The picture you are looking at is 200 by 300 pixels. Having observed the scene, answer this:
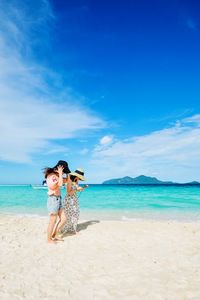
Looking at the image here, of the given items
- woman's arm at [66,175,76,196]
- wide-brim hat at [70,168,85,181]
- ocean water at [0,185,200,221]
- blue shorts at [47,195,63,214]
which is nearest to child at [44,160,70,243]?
blue shorts at [47,195,63,214]

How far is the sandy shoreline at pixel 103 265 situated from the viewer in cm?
457

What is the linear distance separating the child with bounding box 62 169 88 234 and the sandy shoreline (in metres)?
0.44

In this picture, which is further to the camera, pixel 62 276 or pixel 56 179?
pixel 56 179

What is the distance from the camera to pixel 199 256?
6.50 meters

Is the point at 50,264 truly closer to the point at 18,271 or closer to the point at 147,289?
the point at 18,271

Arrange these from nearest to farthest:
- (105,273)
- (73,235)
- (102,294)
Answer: (102,294), (105,273), (73,235)

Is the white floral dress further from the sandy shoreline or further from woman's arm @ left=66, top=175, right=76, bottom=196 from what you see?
the sandy shoreline

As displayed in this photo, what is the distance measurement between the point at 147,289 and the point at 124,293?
397 mm

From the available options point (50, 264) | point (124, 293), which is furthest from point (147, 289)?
point (50, 264)

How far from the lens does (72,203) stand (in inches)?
341

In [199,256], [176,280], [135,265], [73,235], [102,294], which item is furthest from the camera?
[73,235]

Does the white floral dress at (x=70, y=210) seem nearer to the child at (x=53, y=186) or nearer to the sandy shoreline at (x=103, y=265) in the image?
the sandy shoreline at (x=103, y=265)

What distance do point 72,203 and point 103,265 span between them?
10.0ft

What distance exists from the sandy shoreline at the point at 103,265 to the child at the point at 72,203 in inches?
17.2
